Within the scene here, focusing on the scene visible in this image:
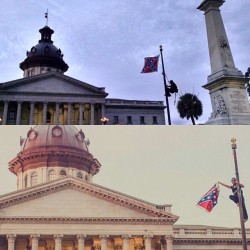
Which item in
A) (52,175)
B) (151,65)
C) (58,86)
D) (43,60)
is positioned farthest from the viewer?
(43,60)

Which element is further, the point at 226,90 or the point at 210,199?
the point at 226,90

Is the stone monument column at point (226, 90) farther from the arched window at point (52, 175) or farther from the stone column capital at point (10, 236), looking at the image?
the arched window at point (52, 175)

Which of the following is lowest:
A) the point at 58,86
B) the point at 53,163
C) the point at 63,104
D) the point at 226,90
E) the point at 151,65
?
the point at 226,90

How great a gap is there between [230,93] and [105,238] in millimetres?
15798

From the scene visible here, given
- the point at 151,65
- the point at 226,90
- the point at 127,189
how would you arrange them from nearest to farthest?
the point at 226,90, the point at 127,189, the point at 151,65

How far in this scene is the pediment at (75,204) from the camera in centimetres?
3578

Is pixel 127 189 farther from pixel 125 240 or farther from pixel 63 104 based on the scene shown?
pixel 63 104

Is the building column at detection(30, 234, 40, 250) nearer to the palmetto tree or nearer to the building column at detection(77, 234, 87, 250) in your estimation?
the building column at detection(77, 234, 87, 250)

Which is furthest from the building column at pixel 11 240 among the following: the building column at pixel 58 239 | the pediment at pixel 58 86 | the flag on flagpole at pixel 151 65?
the pediment at pixel 58 86

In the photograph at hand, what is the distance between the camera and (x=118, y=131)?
1056 inches

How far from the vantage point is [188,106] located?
43062 mm

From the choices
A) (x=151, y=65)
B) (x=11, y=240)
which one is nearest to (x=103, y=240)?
(x=11, y=240)

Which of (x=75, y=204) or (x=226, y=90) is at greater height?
(x=226, y=90)

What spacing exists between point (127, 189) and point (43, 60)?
6647 cm
